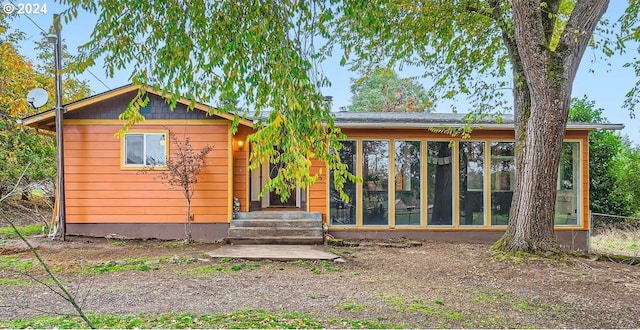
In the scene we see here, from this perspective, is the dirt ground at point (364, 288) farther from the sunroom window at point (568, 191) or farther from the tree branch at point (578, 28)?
the tree branch at point (578, 28)

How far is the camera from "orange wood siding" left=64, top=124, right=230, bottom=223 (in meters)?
9.02

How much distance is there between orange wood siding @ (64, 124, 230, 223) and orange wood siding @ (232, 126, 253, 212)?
0.57 metres

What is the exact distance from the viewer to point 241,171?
980 centimetres

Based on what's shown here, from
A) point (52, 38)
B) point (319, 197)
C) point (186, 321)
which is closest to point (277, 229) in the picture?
point (319, 197)

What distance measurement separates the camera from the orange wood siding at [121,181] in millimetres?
9023

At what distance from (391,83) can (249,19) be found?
23.4 metres

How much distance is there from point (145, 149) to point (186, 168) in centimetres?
124

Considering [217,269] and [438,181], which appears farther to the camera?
[438,181]

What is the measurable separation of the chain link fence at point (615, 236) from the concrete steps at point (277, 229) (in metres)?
6.39

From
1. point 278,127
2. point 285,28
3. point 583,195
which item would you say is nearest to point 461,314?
point 278,127

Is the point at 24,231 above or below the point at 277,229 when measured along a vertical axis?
below

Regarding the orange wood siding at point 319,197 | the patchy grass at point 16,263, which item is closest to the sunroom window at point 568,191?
the orange wood siding at point 319,197

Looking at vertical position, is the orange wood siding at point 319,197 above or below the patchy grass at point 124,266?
above

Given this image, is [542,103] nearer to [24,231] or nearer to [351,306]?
[351,306]
